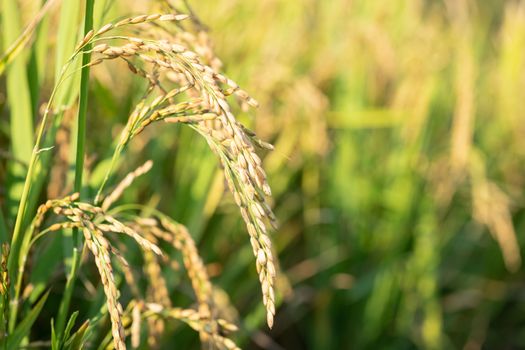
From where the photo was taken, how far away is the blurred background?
210 cm

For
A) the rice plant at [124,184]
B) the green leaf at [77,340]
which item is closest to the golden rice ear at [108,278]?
the rice plant at [124,184]

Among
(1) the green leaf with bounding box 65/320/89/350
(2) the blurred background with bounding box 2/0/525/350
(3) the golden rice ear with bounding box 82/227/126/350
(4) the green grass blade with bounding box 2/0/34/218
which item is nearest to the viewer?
(3) the golden rice ear with bounding box 82/227/126/350

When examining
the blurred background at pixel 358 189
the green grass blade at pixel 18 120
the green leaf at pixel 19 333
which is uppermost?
the green grass blade at pixel 18 120

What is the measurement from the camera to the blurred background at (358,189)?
2104 millimetres

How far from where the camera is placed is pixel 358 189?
241 cm

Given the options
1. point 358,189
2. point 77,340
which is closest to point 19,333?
point 77,340

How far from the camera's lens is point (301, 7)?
2744 mm

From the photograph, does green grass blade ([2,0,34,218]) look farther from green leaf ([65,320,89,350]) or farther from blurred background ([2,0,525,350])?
blurred background ([2,0,525,350])

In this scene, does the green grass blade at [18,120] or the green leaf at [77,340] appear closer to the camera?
the green leaf at [77,340]

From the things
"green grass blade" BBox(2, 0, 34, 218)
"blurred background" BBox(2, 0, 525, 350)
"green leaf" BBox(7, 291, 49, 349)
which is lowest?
"blurred background" BBox(2, 0, 525, 350)

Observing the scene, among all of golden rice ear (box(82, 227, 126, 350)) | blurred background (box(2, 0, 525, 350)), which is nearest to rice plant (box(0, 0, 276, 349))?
golden rice ear (box(82, 227, 126, 350))

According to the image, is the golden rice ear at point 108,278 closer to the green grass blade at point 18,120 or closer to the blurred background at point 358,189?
the green grass blade at point 18,120

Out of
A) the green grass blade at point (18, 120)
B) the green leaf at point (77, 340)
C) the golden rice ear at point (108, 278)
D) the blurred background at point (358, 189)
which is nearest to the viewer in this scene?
the golden rice ear at point (108, 278)

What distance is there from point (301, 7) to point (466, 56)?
655 millimetres
